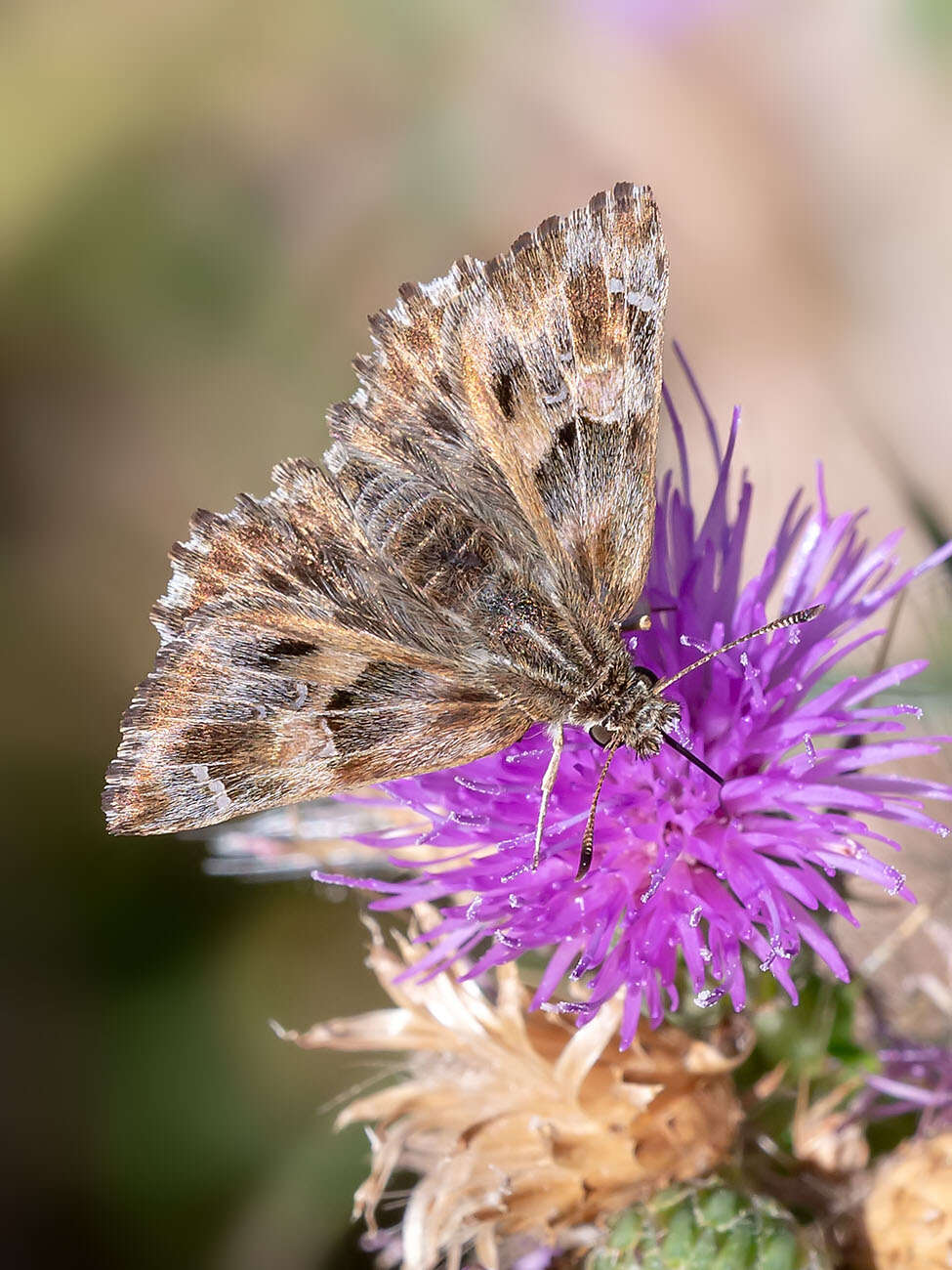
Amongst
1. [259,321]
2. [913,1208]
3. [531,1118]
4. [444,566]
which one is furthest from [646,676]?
[259,321]

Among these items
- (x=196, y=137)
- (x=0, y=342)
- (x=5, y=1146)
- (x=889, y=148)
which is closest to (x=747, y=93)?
(x=889, y=148)

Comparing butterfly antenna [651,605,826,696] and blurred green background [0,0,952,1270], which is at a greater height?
blurred green background [0,0,952,1270]

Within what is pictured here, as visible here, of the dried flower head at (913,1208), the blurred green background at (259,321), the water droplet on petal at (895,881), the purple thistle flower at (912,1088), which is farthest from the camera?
the blurred green background at (259,321)

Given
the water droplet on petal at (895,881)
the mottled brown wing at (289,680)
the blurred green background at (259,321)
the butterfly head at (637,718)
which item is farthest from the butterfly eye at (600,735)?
the blurred green background at (259,321)

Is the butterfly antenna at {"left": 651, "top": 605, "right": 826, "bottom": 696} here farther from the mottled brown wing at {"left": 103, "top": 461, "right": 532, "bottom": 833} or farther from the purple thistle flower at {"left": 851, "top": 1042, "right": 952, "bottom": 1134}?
the purple thistle flower at {"left": 851, "top": 1042, "right": 952, "bottom": 1134}

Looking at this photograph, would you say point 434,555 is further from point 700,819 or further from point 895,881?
point 895,881

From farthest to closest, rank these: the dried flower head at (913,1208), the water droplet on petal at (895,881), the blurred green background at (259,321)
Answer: the blurred green background at (259,321) → the dried flower head at (913,1208) → the water droplet on petal at (895,881)

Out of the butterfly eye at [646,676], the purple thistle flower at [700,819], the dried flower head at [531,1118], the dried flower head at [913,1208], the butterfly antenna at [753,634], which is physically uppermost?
the butterfly eye at [646,676]

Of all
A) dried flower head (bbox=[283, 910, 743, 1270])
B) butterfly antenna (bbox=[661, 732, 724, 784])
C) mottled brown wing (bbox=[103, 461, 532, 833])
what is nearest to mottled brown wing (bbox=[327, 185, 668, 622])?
mottled brown wing (bbox=[103, 461, 532, 833])

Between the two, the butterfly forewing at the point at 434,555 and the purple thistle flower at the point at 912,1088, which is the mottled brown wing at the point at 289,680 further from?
the purple thistle flower at the point at 912,1088
